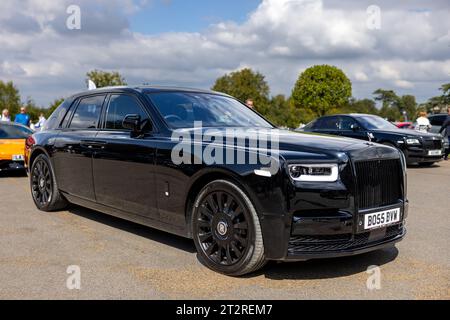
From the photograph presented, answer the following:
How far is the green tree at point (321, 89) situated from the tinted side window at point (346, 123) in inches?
1613

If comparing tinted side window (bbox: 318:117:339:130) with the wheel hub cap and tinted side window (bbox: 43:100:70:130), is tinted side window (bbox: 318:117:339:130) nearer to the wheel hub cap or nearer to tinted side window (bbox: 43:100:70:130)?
tinted side window (bbox: 43:100:70:130)

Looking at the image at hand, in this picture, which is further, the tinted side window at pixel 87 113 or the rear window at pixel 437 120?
the rear window at pixel 437 120

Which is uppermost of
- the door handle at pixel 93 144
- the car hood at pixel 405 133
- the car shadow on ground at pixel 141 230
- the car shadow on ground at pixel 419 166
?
the door handle at pixel 93 144

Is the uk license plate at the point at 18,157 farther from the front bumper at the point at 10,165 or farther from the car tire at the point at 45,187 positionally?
the car tire at the point at 45,187

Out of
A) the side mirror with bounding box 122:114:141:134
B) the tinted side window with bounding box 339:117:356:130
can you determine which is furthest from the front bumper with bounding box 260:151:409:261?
the tinted side window with bounding box 339:117:356:130

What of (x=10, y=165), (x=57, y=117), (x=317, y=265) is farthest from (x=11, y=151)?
(x=317, y=265)

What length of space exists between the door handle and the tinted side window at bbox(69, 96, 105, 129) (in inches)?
8.7

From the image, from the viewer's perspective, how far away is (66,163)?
21.0 feet

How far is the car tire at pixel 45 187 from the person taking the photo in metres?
6.90

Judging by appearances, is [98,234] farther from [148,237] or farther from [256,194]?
[256,194]

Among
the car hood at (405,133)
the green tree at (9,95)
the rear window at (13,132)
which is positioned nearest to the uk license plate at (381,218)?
the car hood at (405,133)

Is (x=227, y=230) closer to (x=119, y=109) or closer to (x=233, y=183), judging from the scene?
(x=233, y=183)

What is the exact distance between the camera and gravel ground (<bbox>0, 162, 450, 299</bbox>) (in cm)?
385

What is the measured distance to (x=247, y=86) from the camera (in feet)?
243
